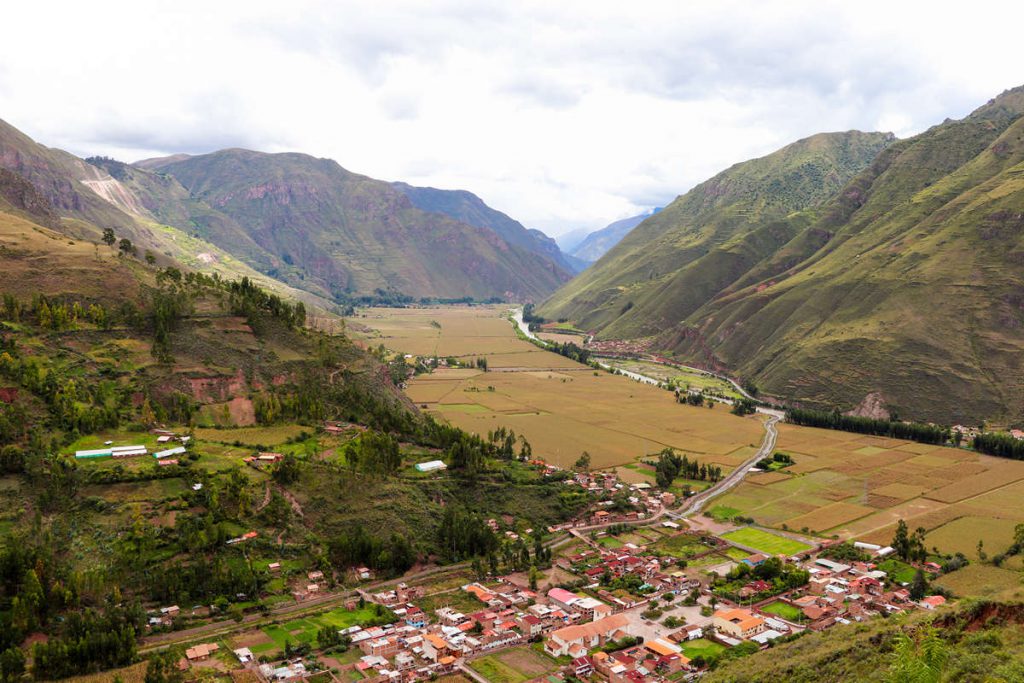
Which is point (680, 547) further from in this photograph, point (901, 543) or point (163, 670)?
point (163, 670)

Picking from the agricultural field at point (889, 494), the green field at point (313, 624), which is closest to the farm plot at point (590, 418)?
the agricultural field at point (889, 494)

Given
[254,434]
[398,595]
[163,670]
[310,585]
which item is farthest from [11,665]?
[254,434]

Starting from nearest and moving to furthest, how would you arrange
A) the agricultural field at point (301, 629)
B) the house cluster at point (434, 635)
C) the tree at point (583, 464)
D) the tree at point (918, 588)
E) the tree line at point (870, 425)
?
the house cluster at point (434, 635)
the agricultural field at point (301, 629)
the tree at point (918, 588)
the tree at point (583, 464)
the tree line at point (870, 425)

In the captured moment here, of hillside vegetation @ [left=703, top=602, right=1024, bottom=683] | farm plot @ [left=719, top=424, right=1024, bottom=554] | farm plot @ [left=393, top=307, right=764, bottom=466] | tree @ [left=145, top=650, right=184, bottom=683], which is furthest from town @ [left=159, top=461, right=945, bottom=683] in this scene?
farm plot @ [left=393, top=307, right=764, bottom=466]

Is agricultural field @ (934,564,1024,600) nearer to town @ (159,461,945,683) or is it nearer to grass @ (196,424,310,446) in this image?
town @ (159,461,945,683)

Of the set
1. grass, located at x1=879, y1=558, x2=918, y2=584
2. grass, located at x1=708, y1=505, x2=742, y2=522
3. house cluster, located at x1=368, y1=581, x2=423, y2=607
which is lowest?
house cluster, located at x1=368, y1=581, x2=423, y2=607

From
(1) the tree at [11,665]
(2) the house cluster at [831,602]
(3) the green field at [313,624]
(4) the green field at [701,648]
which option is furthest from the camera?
(2) the house cluster at [831,602]

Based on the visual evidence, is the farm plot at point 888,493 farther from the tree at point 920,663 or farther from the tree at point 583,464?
the tree at point 920,663
